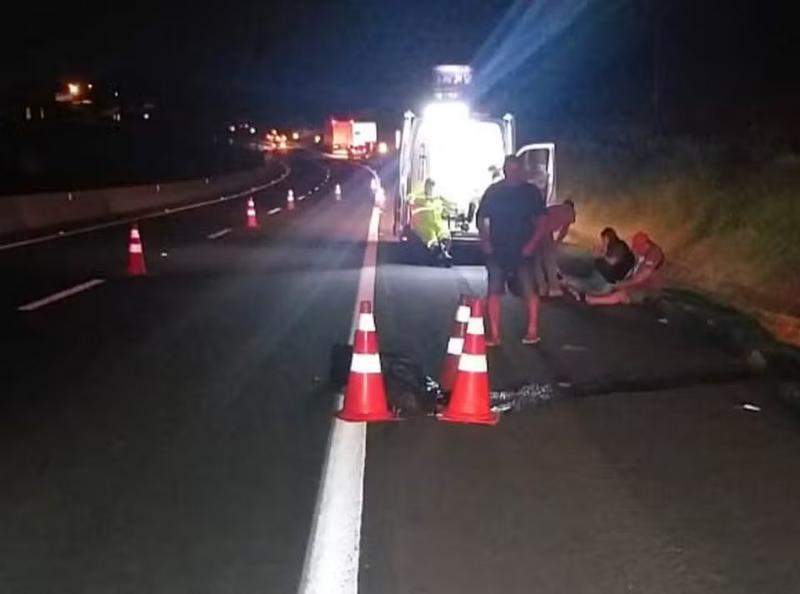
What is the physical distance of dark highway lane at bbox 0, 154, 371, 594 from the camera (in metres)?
6.31

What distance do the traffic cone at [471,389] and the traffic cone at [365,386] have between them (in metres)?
0.44

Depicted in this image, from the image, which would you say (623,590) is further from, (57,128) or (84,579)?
(57,128)

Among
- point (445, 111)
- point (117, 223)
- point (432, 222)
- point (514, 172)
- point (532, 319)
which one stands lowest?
point (117, 223)

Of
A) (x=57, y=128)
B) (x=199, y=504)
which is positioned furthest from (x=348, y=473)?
(x=57, y=128)

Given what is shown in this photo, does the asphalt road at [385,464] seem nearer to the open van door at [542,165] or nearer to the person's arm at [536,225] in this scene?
the person's arm at [536,225]

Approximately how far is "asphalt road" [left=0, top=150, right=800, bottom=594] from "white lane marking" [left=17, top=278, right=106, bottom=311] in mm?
431

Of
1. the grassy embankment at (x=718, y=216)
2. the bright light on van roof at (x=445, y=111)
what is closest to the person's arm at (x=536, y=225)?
the grassy embankment at (x=718, y=216)

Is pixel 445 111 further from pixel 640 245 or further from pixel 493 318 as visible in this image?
pixel 493 318

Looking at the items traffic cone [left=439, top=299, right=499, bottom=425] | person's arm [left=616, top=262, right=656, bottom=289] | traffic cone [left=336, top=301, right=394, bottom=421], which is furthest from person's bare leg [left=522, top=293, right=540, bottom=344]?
traffic cone [left=336, top=301, right=394, bottom=421]

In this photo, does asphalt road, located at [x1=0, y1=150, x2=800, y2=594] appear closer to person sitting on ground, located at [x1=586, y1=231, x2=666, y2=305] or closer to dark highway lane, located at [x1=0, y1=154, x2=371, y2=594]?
dark highway lane, located at [x1=0, y1=154, x2=371, y2=594]

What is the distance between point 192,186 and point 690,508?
2069 inches

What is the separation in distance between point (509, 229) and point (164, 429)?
5515 millimetres

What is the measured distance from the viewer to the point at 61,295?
58.1 feet

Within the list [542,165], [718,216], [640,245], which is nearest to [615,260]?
[640,245]
